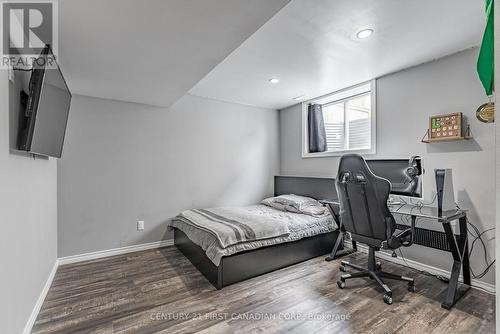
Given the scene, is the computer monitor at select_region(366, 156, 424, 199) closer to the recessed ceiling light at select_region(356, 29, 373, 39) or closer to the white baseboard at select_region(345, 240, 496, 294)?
the white baseboard at select_region(345, 240, 496, 294)

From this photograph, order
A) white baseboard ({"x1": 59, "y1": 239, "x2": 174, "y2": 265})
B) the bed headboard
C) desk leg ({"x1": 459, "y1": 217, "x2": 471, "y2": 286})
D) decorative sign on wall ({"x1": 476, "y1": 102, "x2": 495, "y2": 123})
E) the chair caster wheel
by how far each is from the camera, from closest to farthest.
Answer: the chair caster wheel
decorative sign on wall ({"x1": 476, "y1": 102, "x2": 495, "y2": 123})
desk leg ({"x1": 459, "y1": 217, "x2": 471, "y2": 286})
white baseboard ({"x1": 59, "y1": 239, "x2": 174, "y2": 265})
the bed headboard

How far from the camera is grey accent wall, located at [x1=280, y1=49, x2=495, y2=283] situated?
2.26 m

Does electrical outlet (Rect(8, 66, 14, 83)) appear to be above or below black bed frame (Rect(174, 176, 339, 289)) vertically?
above

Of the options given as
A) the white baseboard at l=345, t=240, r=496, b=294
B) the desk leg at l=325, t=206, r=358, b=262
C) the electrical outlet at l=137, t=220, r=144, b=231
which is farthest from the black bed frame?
the white baseboard at l=345, t=240, r=496, b=294

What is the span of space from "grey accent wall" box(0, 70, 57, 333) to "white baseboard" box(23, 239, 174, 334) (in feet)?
0.22

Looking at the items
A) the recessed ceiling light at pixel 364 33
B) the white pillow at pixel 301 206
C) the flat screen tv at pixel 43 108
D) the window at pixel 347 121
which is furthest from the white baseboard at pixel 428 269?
the flat screen tv at pixel 43 108

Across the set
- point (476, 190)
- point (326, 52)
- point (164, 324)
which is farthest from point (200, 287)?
point (476, 190)

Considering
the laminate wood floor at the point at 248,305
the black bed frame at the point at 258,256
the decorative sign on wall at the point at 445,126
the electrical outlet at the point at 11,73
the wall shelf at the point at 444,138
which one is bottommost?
the laminate wood floor at the point at 248,305

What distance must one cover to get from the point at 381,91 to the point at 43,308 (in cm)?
423

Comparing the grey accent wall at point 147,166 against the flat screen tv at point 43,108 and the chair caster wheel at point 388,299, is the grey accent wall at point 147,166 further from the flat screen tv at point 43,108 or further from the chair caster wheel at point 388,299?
the chair caster wheel at point 388,299

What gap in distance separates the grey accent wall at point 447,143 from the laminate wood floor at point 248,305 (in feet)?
2.44

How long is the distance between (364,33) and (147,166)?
305 cm

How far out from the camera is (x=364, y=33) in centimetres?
207

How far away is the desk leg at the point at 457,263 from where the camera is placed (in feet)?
6.52
